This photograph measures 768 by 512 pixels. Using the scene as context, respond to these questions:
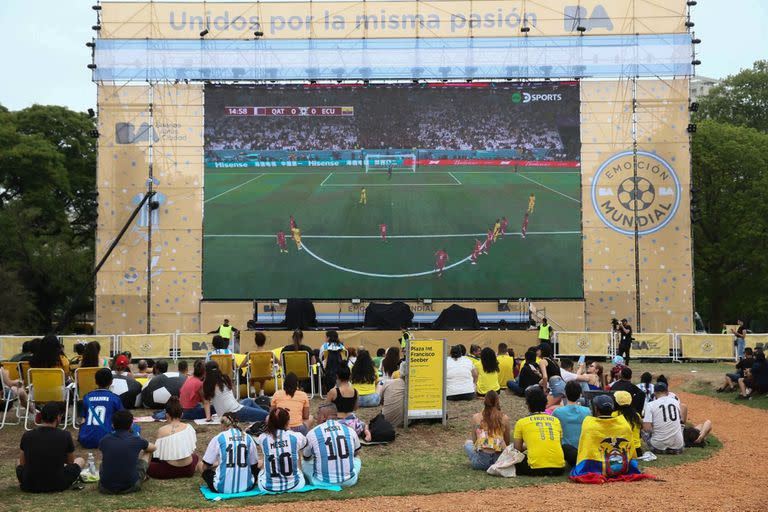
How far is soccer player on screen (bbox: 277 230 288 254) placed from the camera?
96.9 feet

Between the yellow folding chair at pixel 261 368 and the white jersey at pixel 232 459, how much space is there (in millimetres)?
5690

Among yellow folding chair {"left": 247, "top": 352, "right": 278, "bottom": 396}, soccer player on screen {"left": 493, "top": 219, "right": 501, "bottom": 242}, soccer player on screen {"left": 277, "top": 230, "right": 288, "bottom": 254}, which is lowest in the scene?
yellow folding chair {"left": 247, "top": 352, "right": 278, "bottom": 396}

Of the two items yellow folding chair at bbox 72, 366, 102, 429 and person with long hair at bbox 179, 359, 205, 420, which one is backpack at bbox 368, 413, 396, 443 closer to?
person with long hair at bbox 179, 359, 205, 420

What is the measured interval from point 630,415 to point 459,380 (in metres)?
4.97

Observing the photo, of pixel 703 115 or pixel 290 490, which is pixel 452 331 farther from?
pixel 703 115

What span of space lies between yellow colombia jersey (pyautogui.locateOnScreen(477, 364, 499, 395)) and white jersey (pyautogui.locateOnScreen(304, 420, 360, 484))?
6.45 metres

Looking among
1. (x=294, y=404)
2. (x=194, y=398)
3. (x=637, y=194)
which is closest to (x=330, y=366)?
(x=194, y=398)

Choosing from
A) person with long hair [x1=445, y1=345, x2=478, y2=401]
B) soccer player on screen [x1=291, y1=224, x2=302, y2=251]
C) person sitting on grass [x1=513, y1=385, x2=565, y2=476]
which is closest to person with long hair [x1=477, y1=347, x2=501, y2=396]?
person with long hair [x1=445, y1=345, x2=478, y2=401]

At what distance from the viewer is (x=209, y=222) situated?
29.8 m

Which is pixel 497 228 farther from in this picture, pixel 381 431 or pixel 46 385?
pixel 46 385

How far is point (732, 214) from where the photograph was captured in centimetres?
3969

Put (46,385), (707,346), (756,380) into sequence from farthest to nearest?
(707,346) → (756,380) → (46,385)

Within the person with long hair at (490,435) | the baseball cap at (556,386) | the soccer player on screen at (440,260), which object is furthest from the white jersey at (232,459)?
the soccer player on screen at (440,260)

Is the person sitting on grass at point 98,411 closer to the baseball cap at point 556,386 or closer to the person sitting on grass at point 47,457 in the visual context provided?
the person sitting on grass at point 47,457
